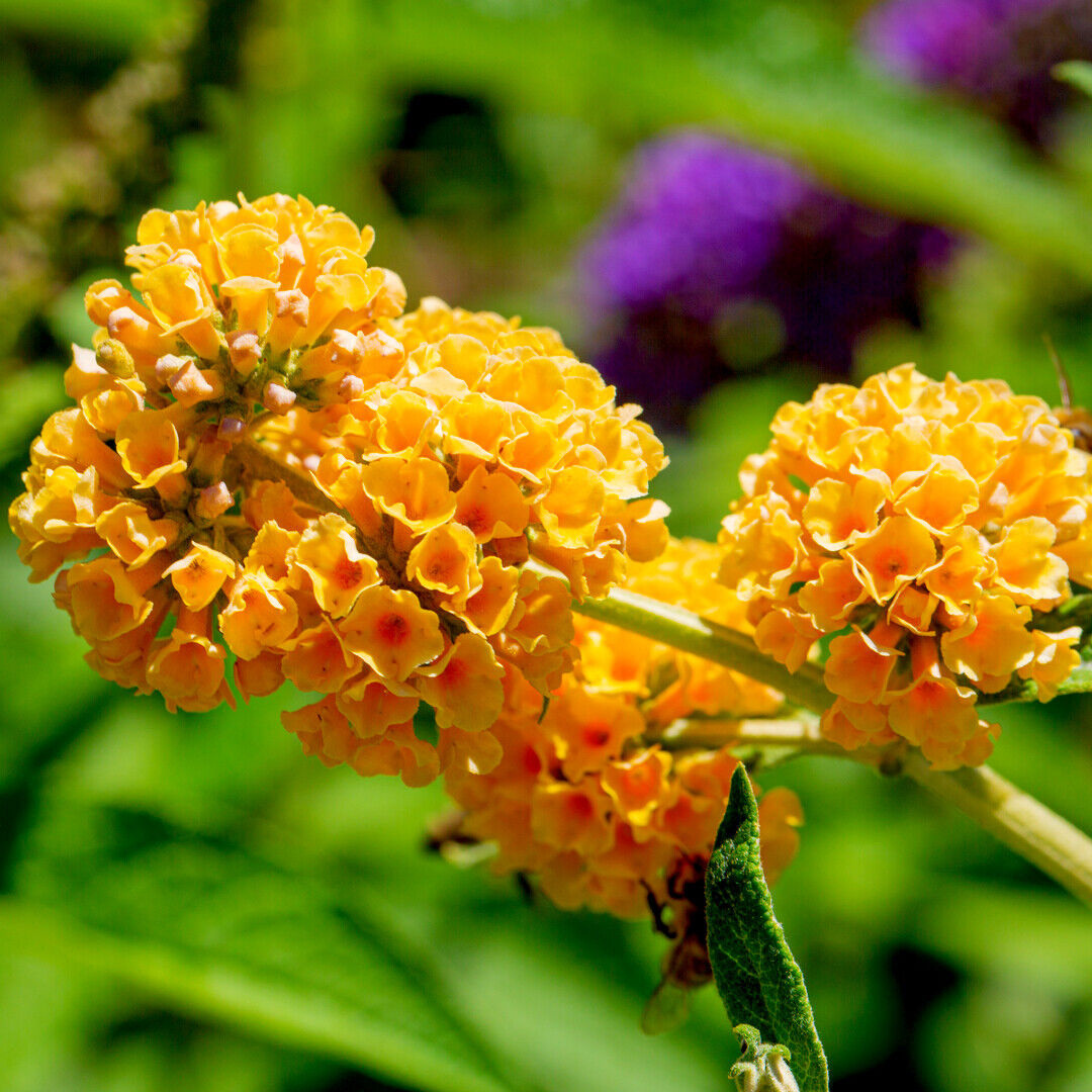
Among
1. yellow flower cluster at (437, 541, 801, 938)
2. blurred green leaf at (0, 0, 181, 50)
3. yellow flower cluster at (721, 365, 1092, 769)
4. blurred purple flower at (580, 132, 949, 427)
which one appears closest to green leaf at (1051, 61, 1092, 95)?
yellow flower cluster at (721, 365, 1092, 769)

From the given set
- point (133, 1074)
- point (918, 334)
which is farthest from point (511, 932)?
point (918, 334)

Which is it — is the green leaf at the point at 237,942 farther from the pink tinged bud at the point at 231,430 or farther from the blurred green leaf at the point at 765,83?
the blurred green leaf at the point at 765,83

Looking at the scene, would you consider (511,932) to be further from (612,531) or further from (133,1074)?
(612,531)

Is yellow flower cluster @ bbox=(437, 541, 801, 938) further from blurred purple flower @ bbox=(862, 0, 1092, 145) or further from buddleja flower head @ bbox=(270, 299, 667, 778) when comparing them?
blurred purple flower @ bbox=(862, 0, 1092, 145)

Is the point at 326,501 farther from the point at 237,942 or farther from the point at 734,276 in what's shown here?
the point at 734,276

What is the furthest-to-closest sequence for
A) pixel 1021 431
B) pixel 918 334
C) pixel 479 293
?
pixel 479 293 < pixel 918 334 < pixel 1021 431

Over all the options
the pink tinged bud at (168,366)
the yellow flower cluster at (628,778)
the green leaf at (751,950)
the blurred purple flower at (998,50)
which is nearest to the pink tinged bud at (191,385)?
the pink tinged bud at (168,366)
